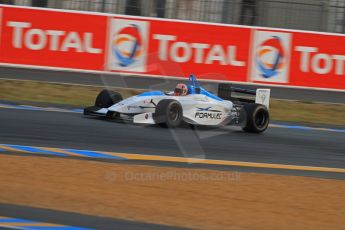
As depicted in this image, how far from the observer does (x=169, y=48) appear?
15.6 meters

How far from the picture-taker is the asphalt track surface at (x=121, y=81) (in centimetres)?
1556

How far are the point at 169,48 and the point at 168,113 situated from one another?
4.97m

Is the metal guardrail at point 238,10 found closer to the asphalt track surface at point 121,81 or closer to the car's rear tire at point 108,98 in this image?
the asphalt track surface at point 121,81

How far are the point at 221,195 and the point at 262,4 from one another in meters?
11.2

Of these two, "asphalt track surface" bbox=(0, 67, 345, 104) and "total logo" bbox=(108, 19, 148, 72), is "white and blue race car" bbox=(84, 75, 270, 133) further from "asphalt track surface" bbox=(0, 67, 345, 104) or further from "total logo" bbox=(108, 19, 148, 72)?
"asphalt track surface" bbox=(0, 67, 345, 104)

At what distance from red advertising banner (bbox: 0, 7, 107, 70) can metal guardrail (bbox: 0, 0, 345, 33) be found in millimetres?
1190

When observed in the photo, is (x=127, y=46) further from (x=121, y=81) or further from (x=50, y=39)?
(x=50, y=39)

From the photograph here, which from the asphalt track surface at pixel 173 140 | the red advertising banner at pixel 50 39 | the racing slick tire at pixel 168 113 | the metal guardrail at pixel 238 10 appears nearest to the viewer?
the asphalt track surface at pixel 173 140

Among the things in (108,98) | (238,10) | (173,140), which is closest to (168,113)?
(173,140)

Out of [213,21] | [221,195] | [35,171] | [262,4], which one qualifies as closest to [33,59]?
[213,21]

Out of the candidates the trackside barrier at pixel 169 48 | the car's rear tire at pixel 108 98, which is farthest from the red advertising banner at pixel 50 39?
the car's rear tire at pixel 108 98
